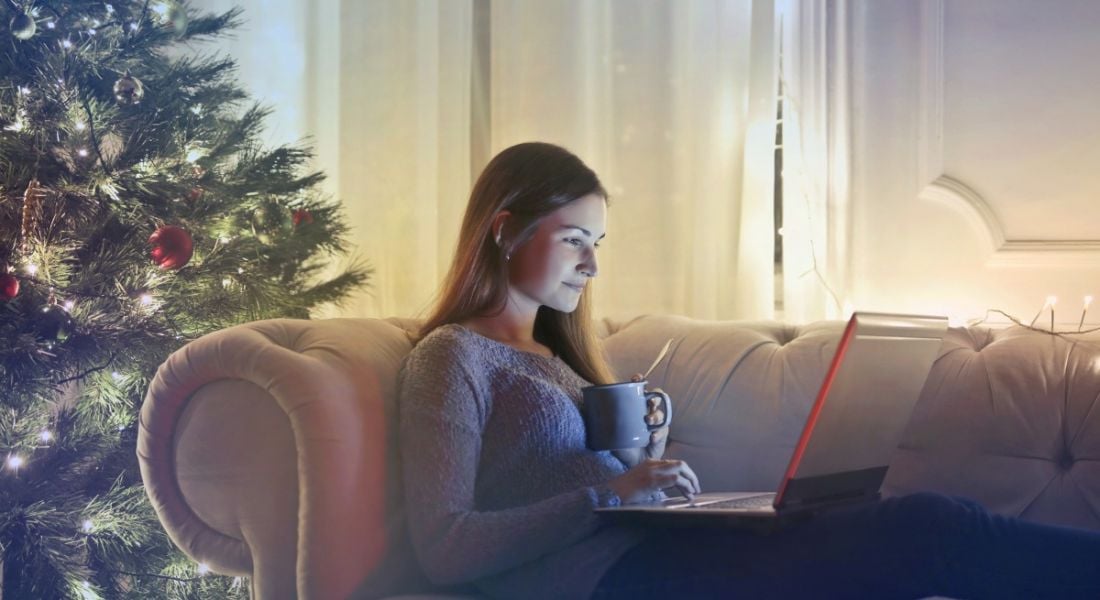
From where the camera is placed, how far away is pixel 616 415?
1.39m

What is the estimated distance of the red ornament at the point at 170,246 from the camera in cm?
174

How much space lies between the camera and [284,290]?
201 centimetres

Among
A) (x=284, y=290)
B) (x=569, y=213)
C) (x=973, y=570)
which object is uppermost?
(x=569, y=213)

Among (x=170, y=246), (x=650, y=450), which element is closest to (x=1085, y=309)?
(x=650, y=450)

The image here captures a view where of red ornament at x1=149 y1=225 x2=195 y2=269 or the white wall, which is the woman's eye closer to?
red ornament at x1=149 y1=225 x2=195 y2=269

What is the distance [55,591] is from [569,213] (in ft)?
3.70

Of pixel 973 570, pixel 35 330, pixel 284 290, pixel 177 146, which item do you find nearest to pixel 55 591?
pixel 35 330

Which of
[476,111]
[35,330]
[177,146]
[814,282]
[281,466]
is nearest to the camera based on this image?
[281,466]

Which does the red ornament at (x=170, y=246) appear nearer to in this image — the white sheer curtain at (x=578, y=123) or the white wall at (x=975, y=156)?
the white sheer curtain at (x=578, y=123)

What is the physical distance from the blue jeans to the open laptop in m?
0.04

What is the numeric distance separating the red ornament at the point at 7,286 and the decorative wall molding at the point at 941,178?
172 centimetres

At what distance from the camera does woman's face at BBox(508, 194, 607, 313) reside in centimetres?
155

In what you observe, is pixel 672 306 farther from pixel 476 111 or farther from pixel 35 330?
pixel 35 330

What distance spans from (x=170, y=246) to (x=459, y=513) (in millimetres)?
798
